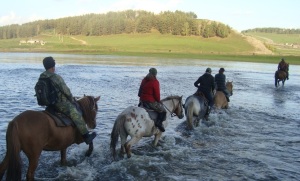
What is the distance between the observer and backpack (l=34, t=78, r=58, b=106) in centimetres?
770

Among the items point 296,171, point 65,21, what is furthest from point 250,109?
point 65,21

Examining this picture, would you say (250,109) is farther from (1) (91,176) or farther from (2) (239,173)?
(1) (91,176)

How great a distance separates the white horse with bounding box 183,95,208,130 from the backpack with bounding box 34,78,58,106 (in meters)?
6.39

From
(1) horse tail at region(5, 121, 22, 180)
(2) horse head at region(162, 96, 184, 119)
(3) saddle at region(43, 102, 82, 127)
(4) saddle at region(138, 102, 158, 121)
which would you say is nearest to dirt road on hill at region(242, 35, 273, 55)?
(2) horse head at region(162, 96, 184, 119)

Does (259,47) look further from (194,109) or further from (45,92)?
(45,92)

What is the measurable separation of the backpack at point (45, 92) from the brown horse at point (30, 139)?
0.33 m

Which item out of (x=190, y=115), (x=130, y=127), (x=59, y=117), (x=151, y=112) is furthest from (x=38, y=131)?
(x=190, y=115)

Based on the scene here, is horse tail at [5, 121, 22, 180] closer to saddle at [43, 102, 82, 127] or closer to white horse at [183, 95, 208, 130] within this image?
saddle at [43, 102, 82, 127]

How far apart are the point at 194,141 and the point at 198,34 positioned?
149m

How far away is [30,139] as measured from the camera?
7.00m

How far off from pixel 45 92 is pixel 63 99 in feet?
1.68

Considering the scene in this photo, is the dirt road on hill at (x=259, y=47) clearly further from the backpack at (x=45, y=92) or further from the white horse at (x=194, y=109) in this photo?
the backpack at (x=45, y=92)

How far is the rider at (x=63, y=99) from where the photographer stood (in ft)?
25.7

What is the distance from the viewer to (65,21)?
190375mm
